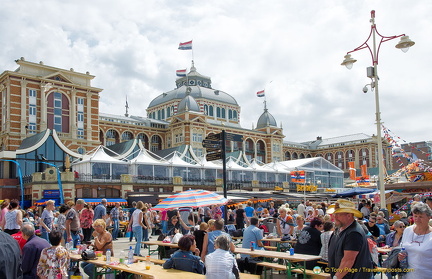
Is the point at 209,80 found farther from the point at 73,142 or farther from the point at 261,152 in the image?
the point at 73,142

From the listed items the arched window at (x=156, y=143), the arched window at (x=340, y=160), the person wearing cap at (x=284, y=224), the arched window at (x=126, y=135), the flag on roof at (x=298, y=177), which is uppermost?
the arched window at (x=126, y=135)

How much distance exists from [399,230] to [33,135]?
122 feet

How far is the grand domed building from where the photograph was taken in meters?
36.3

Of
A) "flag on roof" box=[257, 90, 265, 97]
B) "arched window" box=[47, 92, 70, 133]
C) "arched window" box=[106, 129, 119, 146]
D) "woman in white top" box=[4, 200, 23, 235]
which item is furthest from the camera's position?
"flag on roof" box=[257, 90, 265, 97]

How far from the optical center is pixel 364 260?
15.9 feet

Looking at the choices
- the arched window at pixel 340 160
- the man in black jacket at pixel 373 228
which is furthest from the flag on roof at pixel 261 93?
the man in black jacket at pixel 373 228

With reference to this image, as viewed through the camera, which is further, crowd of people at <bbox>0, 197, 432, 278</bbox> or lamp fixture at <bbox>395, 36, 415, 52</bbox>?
lamp fixture at <bbox>395, 36, 415, 52</bbox>

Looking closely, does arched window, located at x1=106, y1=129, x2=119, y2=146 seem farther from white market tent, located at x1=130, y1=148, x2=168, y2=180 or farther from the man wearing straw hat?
the man wearing straw hat

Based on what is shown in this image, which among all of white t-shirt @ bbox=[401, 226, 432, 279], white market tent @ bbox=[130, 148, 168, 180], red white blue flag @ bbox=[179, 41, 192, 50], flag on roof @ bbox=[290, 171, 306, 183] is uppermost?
red white blue flag @ bbox=[179, 41, 192, 50]

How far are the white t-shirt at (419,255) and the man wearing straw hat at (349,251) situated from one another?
680 millimetres

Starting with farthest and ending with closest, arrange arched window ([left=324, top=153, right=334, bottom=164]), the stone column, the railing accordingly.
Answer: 1. arched window ([left=324, top=153, right=334, bottom=164])
2. the stone column
3. the railing

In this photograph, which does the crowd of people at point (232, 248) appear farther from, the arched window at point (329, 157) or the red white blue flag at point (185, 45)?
the arched window at point (329, 157)

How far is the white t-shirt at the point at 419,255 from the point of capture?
5148 millimetres

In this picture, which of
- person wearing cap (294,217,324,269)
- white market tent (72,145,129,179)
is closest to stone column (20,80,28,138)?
white market tent (72,145,129,179)
